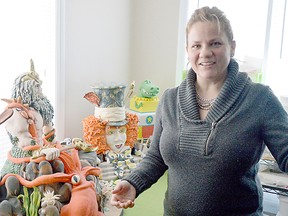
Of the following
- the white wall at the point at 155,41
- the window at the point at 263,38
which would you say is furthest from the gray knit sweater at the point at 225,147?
the white wall at the point at 155,41

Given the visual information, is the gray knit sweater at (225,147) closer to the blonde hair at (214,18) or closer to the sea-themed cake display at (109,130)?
the blonde hair at (214,18)

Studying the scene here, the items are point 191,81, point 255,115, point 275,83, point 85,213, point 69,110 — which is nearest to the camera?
point 255,115

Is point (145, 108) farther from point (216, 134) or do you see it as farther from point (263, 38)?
point (216, 134)

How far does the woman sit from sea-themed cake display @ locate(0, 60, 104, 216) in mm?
403

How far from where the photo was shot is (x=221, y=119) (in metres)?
0.87

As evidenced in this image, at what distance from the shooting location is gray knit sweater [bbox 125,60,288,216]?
2.75 feet

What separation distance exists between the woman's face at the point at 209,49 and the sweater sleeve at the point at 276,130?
15cm

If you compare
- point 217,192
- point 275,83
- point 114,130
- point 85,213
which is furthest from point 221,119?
point 275,83

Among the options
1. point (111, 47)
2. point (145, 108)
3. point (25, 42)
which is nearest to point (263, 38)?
point (145, 108)

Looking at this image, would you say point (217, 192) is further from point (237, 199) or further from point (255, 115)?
point (255, 115)

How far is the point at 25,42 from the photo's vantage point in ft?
5.91

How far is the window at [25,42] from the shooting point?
5.38ft

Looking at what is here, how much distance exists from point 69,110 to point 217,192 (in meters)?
1.52

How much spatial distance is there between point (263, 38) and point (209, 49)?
170 cm
